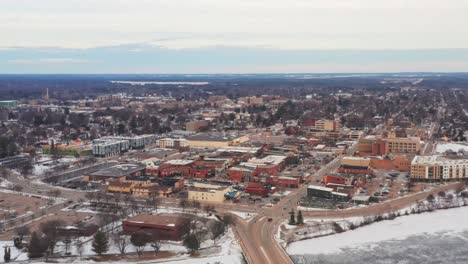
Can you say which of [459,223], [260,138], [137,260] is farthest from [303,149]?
[137,260]

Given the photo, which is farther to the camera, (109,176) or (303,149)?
(303,149)

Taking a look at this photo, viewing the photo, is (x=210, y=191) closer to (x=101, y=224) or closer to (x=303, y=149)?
(x=101, y=224)

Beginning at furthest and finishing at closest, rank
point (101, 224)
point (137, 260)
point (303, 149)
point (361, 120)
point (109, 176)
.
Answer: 1. point (361, 120)
2. point (303, 149)
3. point (109, 176)
4. point (101, 224)
5. point (137, 260)

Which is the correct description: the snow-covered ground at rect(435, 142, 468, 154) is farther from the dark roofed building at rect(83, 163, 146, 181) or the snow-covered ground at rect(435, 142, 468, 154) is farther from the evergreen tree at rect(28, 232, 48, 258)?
the evergreen tree at rect(28, 232, 48, 258)

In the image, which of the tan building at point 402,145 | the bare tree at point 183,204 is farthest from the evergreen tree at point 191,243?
the tan building at point 402,145

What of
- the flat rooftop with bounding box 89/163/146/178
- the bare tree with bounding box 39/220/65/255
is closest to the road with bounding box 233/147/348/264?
the bare tree with bounding box 39/220/65/255

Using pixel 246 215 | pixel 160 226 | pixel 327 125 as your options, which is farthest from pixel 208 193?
pixel 327 125

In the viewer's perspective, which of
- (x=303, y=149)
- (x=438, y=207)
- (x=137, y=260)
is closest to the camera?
(x=137, y=260)
